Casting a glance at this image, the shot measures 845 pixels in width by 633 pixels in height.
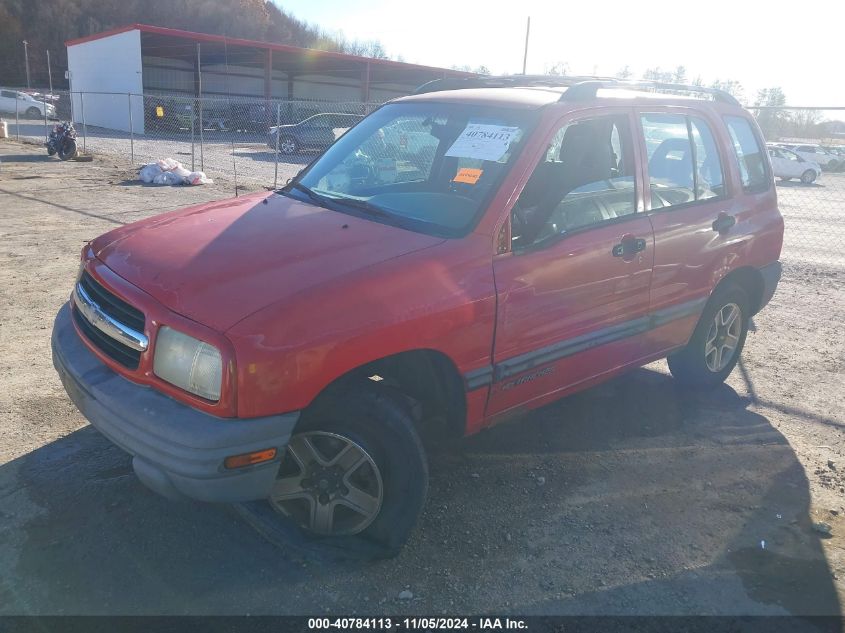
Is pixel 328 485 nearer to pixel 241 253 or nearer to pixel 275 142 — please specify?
pixel 241 253

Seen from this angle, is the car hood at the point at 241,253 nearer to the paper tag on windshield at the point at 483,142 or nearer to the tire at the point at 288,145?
the paper tag on windshield at the point at 483,142

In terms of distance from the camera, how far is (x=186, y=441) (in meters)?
2.51

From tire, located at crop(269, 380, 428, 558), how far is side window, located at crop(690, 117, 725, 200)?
2692 millimetres

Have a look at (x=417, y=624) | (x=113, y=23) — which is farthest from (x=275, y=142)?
(x=113, y=23)

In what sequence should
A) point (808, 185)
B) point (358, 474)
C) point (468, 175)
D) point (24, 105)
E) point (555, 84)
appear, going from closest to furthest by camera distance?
point (358, 474) < point (468, 175) < point (555, 84) < point (808, 185) < point (24, 105)

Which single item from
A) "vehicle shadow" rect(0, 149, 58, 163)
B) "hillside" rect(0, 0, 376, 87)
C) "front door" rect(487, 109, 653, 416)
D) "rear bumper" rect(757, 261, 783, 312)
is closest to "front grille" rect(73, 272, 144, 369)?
"front door" rect(487, 109, 653, 416)

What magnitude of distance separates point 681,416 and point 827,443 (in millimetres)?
→ 884

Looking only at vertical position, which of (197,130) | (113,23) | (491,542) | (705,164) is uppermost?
(113,23)

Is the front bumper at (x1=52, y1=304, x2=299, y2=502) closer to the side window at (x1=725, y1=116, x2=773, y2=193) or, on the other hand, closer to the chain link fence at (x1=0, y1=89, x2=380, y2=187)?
the side window at (x1=725, y1=116, x2=773, y2=193)

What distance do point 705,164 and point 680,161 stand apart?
26 centimetres

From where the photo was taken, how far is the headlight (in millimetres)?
2545

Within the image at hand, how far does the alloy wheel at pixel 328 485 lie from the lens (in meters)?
2.91

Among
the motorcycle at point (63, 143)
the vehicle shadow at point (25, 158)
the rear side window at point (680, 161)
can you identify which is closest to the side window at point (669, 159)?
the rear side window at point (680, 161)

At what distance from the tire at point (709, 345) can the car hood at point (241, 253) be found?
2502 millimetres
